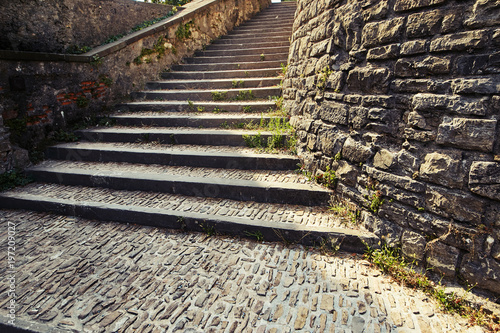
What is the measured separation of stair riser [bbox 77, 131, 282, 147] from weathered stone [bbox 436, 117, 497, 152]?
2.49m

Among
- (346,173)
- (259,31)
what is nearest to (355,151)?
(346,173)

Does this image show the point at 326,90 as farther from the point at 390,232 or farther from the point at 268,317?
the point at 268,317

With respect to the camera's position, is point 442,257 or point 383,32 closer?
point 442,257

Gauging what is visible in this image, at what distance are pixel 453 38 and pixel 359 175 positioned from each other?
1382 mm

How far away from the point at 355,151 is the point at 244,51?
5303 mm

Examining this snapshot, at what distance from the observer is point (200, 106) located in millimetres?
5398

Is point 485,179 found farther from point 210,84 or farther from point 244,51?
point 244,51

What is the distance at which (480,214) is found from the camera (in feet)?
6.61

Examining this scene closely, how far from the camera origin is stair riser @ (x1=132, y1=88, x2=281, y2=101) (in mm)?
5383

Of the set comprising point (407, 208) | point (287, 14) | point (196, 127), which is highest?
point (287, 14)

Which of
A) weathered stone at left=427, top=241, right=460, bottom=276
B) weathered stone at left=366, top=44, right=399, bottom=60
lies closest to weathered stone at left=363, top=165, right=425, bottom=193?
weathered stone at left=427, top=241, right=460, bottom=276

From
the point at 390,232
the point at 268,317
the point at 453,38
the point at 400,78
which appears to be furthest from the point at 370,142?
the point at 268,317

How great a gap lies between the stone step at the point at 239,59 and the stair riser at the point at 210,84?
36.6 inches

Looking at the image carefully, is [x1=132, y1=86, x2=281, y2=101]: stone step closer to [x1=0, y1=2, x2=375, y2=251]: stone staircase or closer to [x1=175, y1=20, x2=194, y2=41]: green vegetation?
[x1=0, y1=2, x2=375, y2=251]: stone staircase
